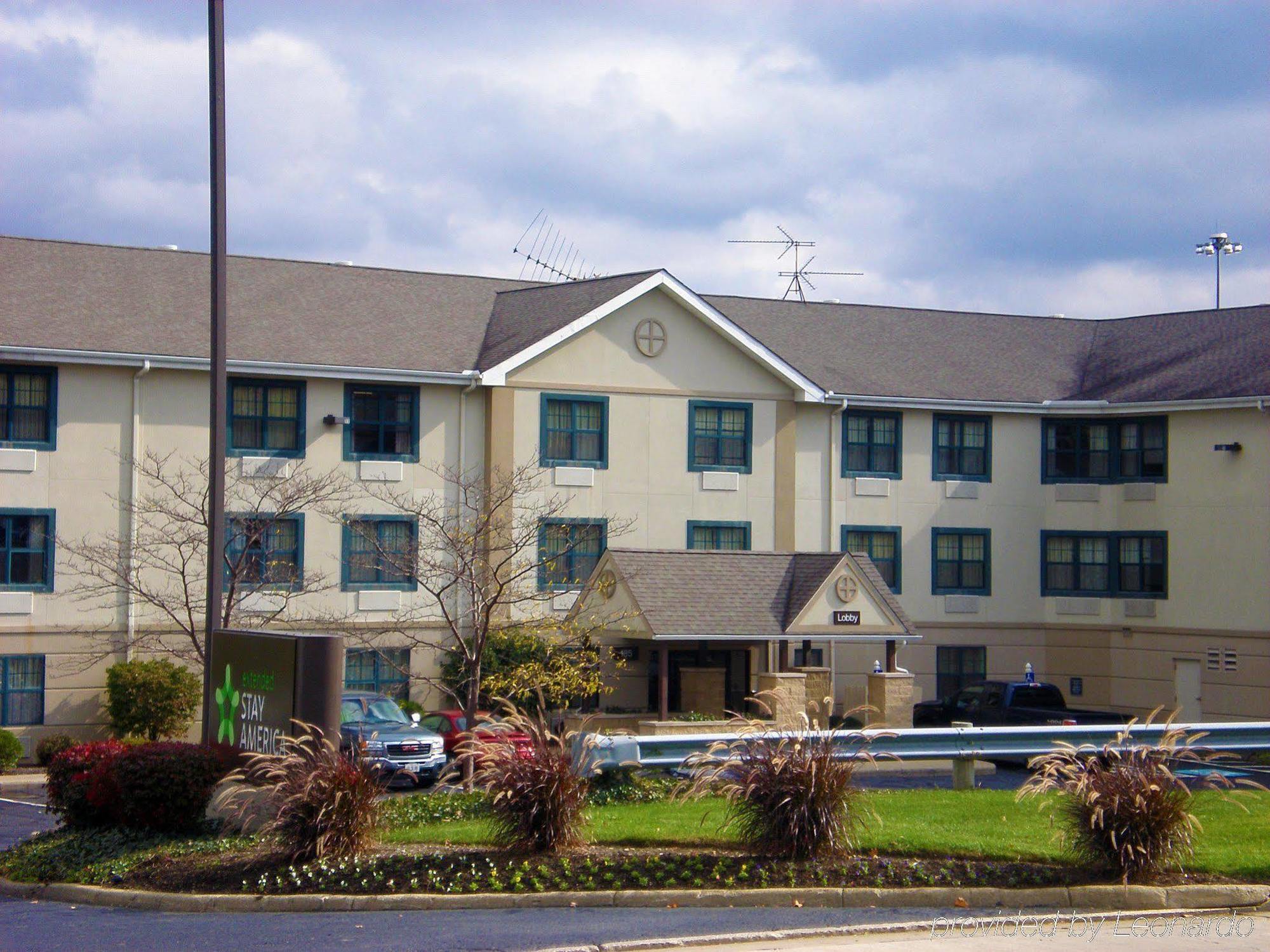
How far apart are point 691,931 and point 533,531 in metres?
17.1

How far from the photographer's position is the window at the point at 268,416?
105ft

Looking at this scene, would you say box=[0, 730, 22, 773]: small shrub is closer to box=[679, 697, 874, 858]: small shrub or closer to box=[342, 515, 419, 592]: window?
box=[342, 515, 419, 592]: window

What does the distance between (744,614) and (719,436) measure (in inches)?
226

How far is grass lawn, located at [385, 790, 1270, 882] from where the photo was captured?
13.8 meters

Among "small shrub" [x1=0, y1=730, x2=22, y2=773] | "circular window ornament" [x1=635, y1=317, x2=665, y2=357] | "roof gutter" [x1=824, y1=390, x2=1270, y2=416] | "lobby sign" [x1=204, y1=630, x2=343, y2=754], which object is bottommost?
"small shrub" [x1=0, y1=730, x2=22, y2=773]

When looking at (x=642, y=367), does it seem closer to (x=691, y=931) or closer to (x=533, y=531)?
(x=533, y=531)

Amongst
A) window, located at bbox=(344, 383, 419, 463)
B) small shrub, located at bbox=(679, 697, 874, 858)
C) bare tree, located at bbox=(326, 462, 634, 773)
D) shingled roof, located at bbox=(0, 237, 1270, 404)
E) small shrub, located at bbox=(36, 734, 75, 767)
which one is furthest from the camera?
window, located at bbox=(344, 383, 419, 463)

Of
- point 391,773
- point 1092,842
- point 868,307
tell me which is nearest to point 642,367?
point 868,307

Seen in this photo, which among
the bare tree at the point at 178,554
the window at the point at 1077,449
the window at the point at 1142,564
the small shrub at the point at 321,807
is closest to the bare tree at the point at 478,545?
the bare tree at the point at 178,554

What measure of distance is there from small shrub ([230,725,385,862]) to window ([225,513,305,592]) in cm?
1494

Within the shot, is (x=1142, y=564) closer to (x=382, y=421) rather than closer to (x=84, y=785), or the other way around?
(x=382, y=421)

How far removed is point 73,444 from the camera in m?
30.8

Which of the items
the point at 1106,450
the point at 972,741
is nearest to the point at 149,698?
the point at 972,741

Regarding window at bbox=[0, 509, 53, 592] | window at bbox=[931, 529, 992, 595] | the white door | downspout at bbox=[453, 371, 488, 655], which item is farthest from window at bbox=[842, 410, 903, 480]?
window at bbox=[0, 509, 53, 592]
